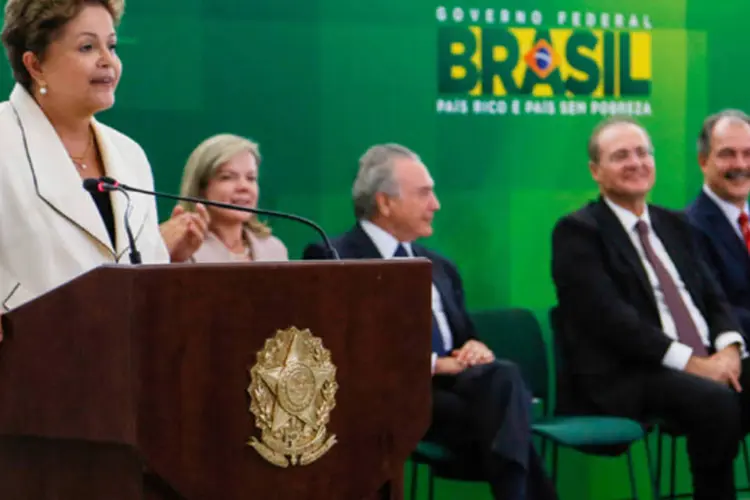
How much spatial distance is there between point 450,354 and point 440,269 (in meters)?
0.32

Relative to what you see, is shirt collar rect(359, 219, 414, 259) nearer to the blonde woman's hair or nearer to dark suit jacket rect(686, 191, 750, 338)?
the blonde woman's hair

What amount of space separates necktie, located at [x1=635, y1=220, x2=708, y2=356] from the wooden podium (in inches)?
108

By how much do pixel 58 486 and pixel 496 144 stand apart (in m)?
3.30

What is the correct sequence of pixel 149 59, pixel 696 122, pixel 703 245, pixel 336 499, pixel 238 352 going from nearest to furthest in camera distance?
pixel 238 352 → pixel 336 499 → pixel 149 59 → pixel 703 245 → pixel 696 122

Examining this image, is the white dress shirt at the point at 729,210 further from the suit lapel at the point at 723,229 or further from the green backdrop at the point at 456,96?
the green backdrop at the point at 456,96

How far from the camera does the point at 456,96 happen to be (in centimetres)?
517

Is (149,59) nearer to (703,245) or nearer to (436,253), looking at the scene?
(436,253)

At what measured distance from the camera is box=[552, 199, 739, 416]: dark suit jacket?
4.68m

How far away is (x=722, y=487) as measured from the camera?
465 centimetres

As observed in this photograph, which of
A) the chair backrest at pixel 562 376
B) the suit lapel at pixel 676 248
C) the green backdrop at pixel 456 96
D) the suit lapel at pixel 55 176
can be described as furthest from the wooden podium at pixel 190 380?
the suit lapel at pixel 676 248

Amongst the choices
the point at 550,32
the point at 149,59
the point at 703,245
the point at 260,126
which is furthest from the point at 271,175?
the point at 703,245

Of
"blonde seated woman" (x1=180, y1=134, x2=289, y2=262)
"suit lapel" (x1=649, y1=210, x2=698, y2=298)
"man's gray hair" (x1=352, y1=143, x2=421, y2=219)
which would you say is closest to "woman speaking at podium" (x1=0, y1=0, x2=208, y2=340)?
"blonde seated woman" (x1=180, y1=134, x2=289, y2=262)

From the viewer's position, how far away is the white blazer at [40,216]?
2.54 metres

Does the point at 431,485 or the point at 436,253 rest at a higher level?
the point at 436,253
